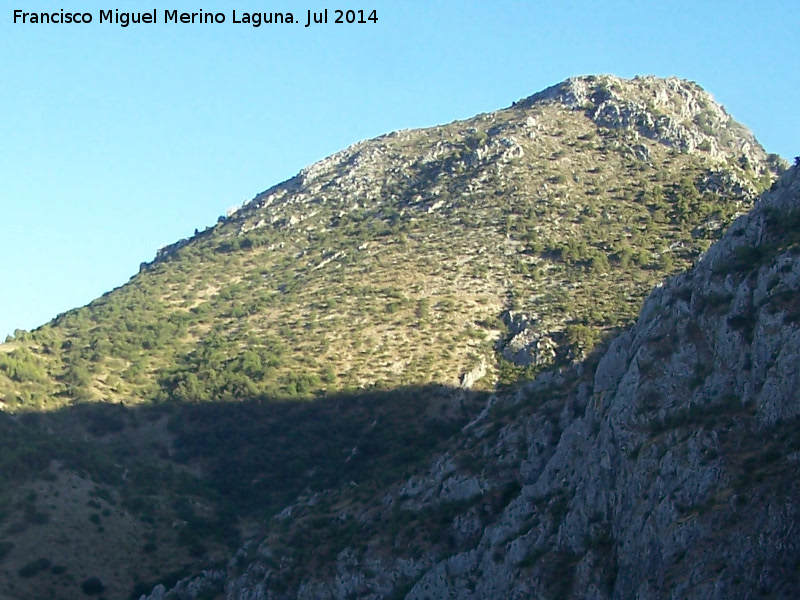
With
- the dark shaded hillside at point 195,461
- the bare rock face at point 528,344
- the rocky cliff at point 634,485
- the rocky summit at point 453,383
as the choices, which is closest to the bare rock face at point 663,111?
the rocky summit at point 453,383

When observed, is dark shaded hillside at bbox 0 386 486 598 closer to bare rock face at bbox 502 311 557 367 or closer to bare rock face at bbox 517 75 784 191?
bare rock face at bbox 502 311 557 367

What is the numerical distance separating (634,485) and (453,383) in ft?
143

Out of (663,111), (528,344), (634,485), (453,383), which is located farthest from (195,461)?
(663,111)

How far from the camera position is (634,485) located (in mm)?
41969

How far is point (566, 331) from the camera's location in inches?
3428

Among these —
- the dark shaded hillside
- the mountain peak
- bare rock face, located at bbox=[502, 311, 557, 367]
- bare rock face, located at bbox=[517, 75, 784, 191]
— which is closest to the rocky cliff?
the dark shaded hillside

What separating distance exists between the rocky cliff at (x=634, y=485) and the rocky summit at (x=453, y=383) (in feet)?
0.43

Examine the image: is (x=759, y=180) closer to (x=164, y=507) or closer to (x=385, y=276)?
(x=385, y=276)

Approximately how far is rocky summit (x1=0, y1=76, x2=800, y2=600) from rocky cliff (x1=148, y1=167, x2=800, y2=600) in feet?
0.43

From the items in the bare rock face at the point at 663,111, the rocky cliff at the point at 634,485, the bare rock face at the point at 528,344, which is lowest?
the rocky cliff at the point at 634,485

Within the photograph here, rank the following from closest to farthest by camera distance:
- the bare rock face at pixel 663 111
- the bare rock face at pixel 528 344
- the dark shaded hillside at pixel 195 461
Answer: the dark shaded hillside at pixel 195 461
the bare rock face at pixel 528 344
the bare rock face at pixel 663 111

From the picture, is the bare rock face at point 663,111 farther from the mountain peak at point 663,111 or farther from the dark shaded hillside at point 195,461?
the dark shaded hillside at point 195,461

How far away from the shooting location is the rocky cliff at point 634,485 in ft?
118

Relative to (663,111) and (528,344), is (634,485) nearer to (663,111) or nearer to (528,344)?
(528,344)
